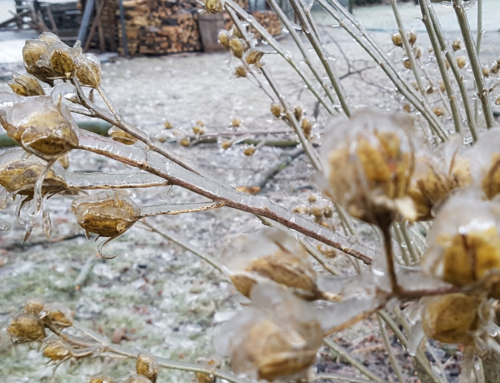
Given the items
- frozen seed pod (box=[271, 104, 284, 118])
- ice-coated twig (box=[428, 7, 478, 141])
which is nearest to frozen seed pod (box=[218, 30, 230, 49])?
frozen seed pod (box=[271, 104, 284, 118])

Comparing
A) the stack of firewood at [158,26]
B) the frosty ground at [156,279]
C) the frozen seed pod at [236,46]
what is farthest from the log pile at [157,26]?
→ the frozen seed pod at [236,46]

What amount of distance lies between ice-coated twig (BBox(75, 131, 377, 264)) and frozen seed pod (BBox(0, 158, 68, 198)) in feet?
0.18

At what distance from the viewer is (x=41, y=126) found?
13.6 inches

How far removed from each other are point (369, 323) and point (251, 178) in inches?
45.0

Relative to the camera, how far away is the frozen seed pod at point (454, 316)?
236mm

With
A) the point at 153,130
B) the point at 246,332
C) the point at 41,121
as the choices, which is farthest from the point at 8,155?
the point at 153,130

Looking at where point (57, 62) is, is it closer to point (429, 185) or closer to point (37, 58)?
point (37, 58)

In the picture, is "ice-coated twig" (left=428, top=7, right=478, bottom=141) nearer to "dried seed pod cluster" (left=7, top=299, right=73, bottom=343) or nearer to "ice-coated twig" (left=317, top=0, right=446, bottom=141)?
"ice-coated twig" (left=317, top=0, right=446, bottom=141)

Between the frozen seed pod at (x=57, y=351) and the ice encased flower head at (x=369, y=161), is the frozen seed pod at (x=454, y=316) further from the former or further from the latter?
the frozen seed pod at (x=57, y=351)

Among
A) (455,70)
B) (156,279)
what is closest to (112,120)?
(455,70)

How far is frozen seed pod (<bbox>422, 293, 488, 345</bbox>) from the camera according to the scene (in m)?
0.24

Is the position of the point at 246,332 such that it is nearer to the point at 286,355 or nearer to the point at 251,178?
the point at 286,355

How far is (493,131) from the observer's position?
0.77 ft

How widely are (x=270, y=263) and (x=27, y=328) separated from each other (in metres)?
0.52
